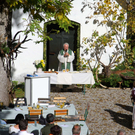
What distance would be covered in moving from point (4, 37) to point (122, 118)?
416 cm

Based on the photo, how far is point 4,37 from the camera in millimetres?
7340

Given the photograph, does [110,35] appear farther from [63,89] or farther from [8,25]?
[8,25]

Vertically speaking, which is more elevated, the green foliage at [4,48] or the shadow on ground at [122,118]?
the green foliage at [4,48]

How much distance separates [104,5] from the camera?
13.2m

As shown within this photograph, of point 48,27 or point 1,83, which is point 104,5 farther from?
point 1,83

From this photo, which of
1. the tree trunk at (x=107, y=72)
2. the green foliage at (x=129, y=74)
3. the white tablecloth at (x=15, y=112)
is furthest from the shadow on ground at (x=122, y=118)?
the tree trunk at (x=107, y=72)

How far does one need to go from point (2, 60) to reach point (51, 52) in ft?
20.6

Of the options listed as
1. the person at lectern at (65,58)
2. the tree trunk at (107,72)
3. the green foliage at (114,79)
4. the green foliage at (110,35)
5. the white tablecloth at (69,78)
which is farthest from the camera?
the green foliage at (110,35)

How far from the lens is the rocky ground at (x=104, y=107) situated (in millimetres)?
6799

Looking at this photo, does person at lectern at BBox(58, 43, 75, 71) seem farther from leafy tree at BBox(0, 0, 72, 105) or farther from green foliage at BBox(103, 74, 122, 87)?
leafy tree at BBox(0, 0, 72, 105)

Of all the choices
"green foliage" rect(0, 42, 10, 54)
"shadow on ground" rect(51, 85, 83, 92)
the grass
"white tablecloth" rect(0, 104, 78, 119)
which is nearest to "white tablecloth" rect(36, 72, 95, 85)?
"shadow on ground" rect(51, 85, 83, 92)

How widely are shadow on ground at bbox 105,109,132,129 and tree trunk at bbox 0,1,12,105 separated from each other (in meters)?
3.24

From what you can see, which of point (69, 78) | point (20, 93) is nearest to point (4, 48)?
point (69, 78)

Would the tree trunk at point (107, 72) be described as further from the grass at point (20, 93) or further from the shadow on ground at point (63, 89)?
the grass at point (20, 93)
